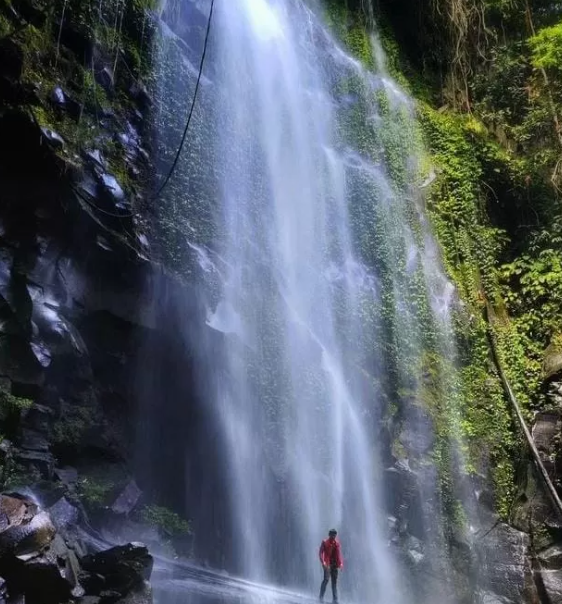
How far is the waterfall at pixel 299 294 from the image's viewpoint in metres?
9.80

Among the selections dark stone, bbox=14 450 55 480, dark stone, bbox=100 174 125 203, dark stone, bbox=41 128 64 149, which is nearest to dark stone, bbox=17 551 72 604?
dark stone, bbox=14 450 55 480

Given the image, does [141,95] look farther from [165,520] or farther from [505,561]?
[505,561]

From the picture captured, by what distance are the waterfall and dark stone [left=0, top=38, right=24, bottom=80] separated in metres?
2.82

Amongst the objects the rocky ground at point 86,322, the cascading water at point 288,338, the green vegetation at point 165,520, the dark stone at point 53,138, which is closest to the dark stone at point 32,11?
the rocky ground at point 86,322

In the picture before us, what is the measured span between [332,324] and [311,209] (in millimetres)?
2455

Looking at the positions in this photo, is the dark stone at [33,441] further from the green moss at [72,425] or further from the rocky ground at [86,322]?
the green moss at [72,425]

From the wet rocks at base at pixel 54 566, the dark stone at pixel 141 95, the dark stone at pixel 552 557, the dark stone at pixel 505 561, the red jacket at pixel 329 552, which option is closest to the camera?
the wet rocks at base at pixel 54 566

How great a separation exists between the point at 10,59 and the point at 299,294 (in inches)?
231

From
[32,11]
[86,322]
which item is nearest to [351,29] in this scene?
[32,11]

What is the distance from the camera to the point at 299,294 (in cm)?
1102

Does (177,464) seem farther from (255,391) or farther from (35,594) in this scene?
(35,594)

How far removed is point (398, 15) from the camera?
1695 cm

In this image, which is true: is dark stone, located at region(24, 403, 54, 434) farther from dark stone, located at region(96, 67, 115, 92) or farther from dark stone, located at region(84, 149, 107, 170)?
dark stone, located at region(96, 67, 115, 92)

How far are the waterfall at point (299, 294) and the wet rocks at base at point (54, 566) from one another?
10.6 ft
